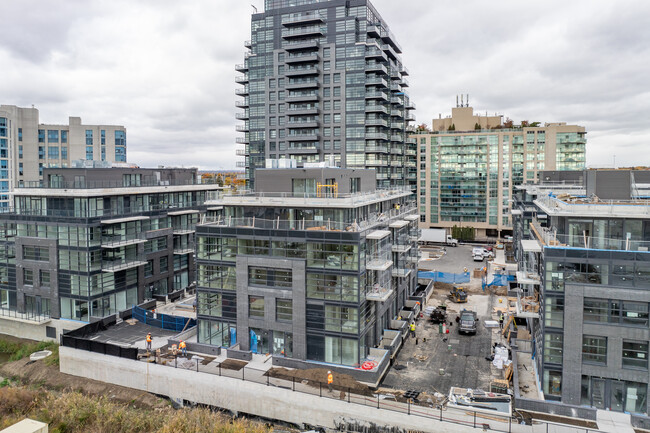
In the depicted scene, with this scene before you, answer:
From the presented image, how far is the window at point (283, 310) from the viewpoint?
119 ft

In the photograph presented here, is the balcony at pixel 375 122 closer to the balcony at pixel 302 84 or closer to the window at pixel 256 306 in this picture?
the balcony at pixel 302 84

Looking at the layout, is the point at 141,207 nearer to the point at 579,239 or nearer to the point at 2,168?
the point at 579,239

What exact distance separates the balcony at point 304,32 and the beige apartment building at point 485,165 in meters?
44.6

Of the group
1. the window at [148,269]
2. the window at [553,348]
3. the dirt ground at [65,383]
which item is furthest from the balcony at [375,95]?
the dirt ground at [65,383]

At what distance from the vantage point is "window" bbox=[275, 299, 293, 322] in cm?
3619

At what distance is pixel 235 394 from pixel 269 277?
8.97m

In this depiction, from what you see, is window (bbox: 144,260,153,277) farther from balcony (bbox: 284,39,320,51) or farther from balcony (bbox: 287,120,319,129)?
balcony (bbox: 284,39,320,51)

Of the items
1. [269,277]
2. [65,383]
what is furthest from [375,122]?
[65,383]

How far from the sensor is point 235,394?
109 feet

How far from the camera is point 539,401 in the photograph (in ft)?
93.8

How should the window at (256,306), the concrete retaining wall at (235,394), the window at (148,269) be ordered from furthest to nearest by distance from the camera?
the window at (148,269), the window at (256,306), the concrete retaining wall at (235,394)

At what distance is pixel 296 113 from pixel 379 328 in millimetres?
46784

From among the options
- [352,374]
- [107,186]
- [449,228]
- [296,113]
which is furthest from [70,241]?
[449,228]

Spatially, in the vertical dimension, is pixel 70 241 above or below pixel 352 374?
above
